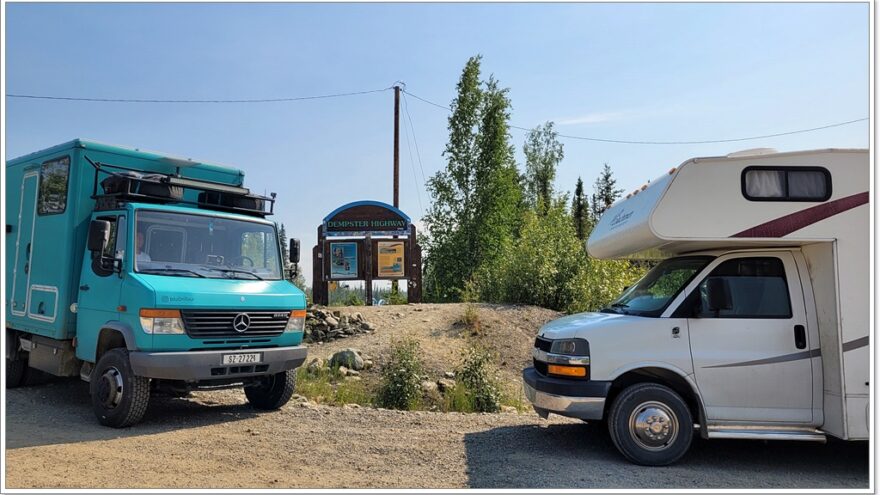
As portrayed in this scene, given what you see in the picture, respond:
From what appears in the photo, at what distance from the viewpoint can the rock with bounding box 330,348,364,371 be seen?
44.7ft

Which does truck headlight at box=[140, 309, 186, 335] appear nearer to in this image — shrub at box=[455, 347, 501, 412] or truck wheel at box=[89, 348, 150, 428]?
truck wheel at box=[89, 348, 150, 428]

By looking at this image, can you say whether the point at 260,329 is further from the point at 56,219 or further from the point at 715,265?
the point at 715,265

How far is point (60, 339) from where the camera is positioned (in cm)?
878

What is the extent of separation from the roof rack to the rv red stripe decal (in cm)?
663

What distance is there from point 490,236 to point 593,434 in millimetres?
19293

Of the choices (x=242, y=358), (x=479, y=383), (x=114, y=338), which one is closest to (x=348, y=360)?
(x=479, y=383)

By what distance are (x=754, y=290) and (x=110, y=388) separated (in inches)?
290

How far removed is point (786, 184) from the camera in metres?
6.54

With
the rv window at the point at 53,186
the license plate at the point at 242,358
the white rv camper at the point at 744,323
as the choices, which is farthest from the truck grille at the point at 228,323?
the white rv camper at the point at 744,323

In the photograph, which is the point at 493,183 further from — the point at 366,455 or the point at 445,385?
the point at 366,455

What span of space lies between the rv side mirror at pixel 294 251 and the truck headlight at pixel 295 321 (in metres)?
1.19

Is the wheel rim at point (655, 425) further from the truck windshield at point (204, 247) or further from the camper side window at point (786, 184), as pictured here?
the truck windshield at point (204, 247)

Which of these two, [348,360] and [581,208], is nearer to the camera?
[348,360]

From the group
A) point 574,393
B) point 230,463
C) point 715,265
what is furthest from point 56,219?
point 715,265
